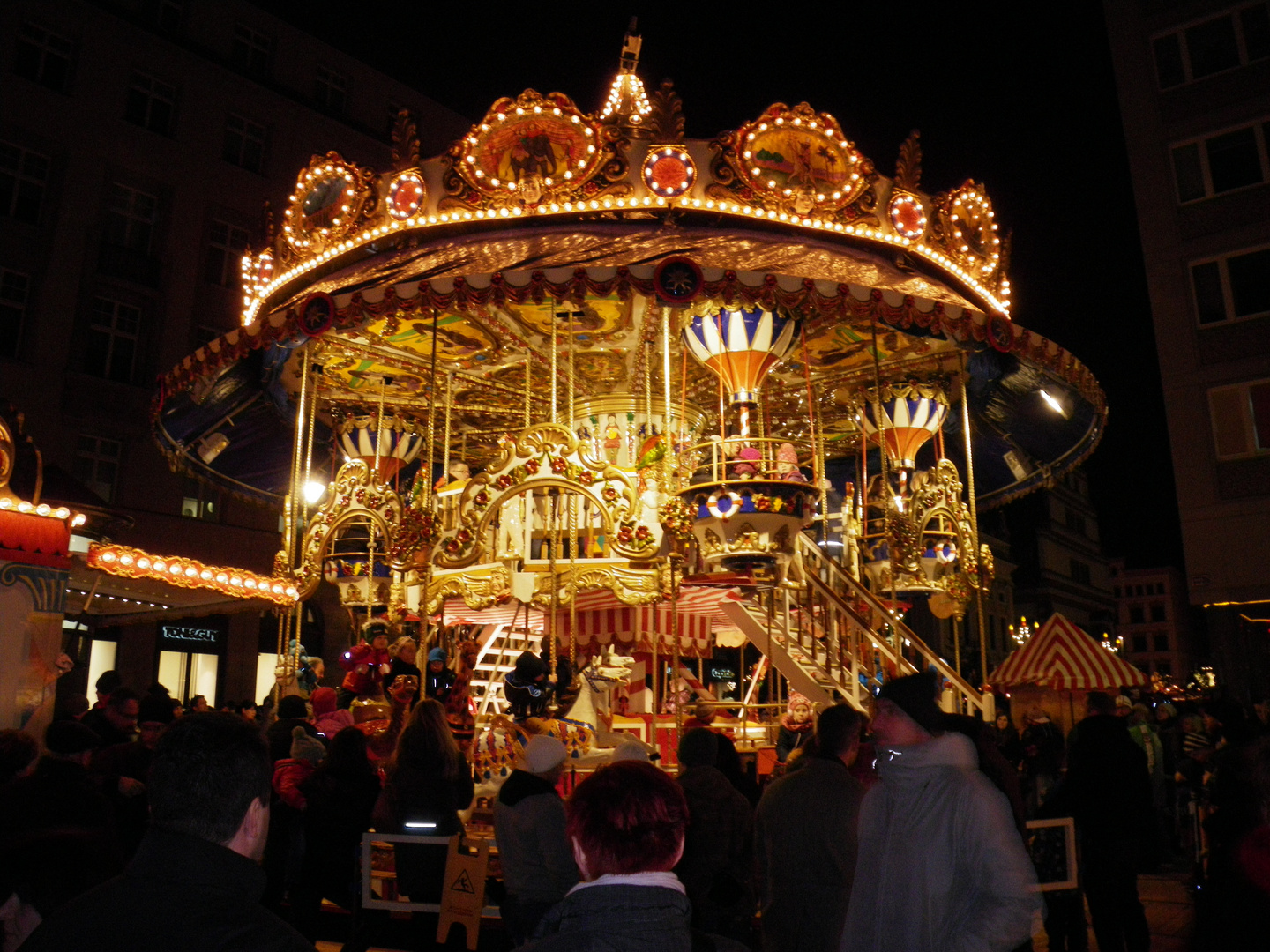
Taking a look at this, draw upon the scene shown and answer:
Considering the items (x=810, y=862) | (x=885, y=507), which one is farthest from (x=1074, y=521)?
(x=810, y=862)

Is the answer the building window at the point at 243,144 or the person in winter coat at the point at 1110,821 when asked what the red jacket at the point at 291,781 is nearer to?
the person in winter coat at the point at 1110,821

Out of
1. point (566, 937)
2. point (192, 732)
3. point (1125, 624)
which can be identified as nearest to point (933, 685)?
point (566, 937)

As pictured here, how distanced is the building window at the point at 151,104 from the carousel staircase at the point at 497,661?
21.2 m

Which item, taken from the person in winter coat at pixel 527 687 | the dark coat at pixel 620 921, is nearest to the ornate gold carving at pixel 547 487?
the person in winter coat at pixel 527 687

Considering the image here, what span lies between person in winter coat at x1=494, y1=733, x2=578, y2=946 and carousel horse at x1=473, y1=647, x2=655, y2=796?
3.40 metres

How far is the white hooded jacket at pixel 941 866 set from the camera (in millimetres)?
3273

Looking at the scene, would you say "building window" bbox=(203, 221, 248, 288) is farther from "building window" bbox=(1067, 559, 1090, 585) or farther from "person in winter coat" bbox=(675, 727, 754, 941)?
"building window" bbox=(1067, 559, 1090, 585)

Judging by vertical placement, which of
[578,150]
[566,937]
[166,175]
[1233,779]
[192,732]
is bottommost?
[566,937]

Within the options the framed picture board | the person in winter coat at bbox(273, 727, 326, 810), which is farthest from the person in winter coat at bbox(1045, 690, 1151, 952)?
the person in winter coat at bbox(273, 727, 326, 810)

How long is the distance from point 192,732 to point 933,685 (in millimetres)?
2803

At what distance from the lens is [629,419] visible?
15.3m

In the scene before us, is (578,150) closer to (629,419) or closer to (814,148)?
(814,148)

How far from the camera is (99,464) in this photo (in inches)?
1089

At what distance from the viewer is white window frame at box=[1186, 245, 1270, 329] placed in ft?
66.4
